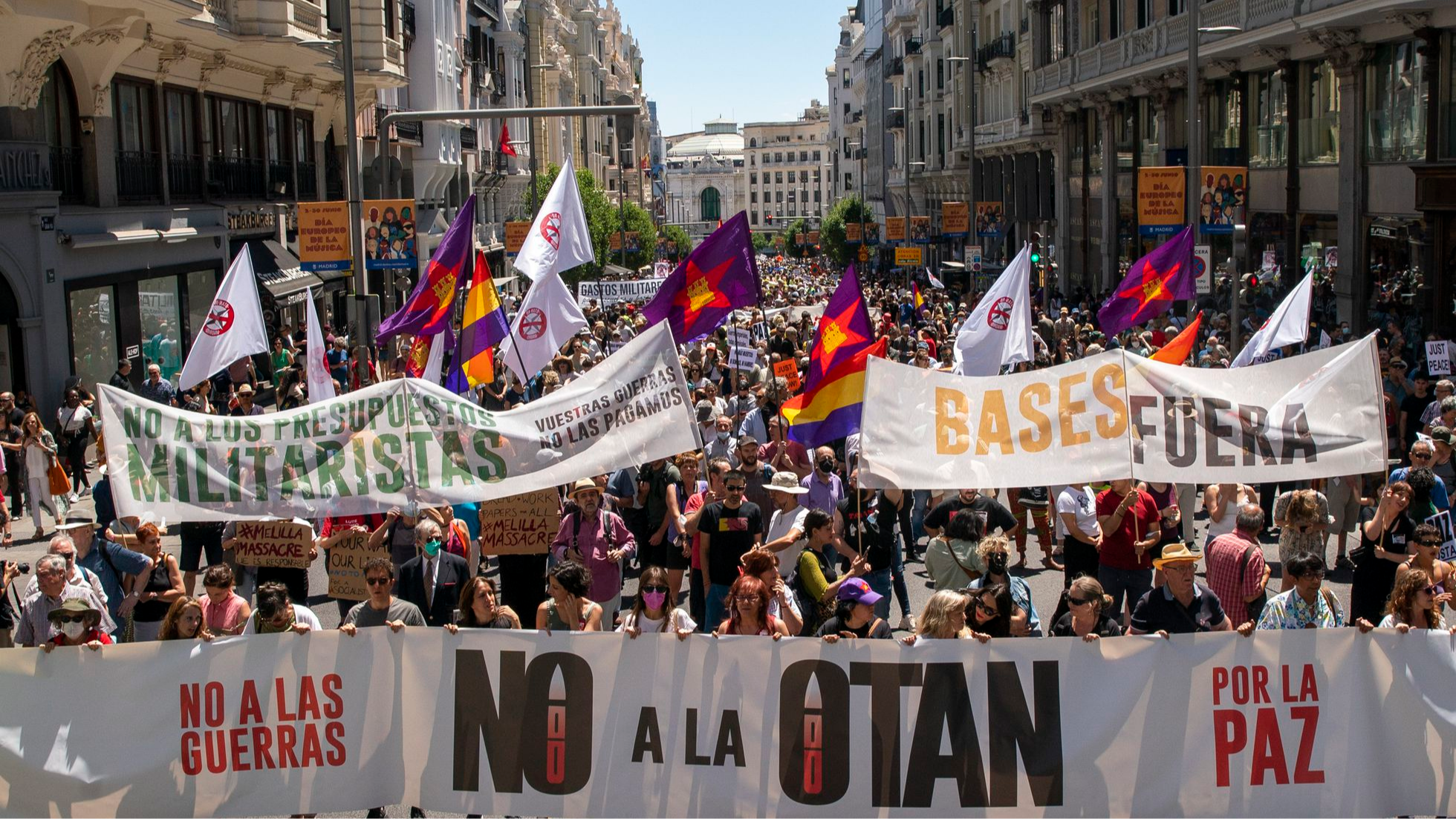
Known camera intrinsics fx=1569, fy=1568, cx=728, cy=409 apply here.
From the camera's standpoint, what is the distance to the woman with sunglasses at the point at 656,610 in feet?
25.1

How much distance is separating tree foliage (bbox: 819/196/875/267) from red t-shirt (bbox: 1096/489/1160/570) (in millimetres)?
79918

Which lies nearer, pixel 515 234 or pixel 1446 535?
pixel 1446 535

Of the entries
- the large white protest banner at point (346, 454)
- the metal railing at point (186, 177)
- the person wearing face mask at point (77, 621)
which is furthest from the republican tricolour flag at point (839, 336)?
Answer: the metal railing at point (186, 177)

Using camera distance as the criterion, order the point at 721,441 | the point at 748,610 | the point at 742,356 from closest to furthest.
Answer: the point at 748,610 < the point at 721,441 < the point at 742,356

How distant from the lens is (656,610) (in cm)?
775

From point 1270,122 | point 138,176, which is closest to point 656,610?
point 138,176

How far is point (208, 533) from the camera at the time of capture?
36.7ft

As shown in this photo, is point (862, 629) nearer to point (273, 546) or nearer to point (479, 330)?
point (273, 546)

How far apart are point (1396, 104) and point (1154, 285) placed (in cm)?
833

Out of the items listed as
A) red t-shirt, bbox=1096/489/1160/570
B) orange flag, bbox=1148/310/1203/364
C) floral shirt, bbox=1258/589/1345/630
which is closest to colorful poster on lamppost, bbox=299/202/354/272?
orange flag, bbox=1148/310/1203/364

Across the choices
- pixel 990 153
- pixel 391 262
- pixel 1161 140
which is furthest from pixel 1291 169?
pixel 990 153

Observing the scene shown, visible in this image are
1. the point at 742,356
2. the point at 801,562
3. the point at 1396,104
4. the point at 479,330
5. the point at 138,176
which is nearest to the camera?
the point at 801,562

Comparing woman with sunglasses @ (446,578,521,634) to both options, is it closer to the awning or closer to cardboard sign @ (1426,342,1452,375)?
cardboard sign @ (1426,342,1452,375)

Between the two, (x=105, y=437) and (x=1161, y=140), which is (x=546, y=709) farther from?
(x=1161, y=140)
